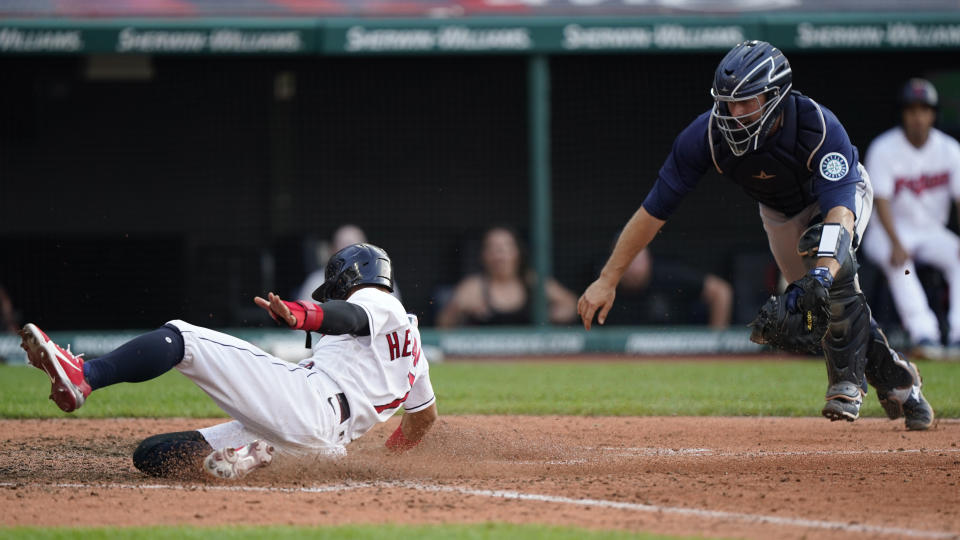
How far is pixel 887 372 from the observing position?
560cm

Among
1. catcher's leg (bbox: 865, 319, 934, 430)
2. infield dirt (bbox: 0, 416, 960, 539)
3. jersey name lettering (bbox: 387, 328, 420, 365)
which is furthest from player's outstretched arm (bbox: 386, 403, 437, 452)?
catcher's leg (bbox: 865, 319, 934, 430)

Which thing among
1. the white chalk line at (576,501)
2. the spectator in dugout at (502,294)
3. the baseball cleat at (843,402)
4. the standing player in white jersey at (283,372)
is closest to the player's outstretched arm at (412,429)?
the standing player in white jersey at (283,372)

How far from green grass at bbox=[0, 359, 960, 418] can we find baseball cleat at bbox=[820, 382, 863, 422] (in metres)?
1.70

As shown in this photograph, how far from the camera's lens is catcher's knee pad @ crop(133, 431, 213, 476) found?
4.50m

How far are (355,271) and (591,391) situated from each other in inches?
149

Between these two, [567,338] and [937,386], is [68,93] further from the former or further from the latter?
[937,386]

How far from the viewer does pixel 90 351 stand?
10141 millimetres

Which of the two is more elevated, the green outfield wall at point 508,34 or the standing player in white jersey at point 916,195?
the green outfield wall at point 508,34

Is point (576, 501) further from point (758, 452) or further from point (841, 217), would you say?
point (841, 217)

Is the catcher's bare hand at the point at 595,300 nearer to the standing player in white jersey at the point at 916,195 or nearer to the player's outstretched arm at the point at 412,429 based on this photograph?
the player's outstretched arm at the point at 412,429

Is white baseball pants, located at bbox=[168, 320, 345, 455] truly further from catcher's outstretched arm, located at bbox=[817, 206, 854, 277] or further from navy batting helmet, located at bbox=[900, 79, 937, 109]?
navy batting helmet, located at bbox=[900, 79, 937, 109]

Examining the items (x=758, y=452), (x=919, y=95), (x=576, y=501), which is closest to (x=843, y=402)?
(x=758, y=452)

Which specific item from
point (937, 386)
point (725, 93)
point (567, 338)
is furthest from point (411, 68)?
point (725, 93)

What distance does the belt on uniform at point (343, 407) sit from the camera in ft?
14.6
